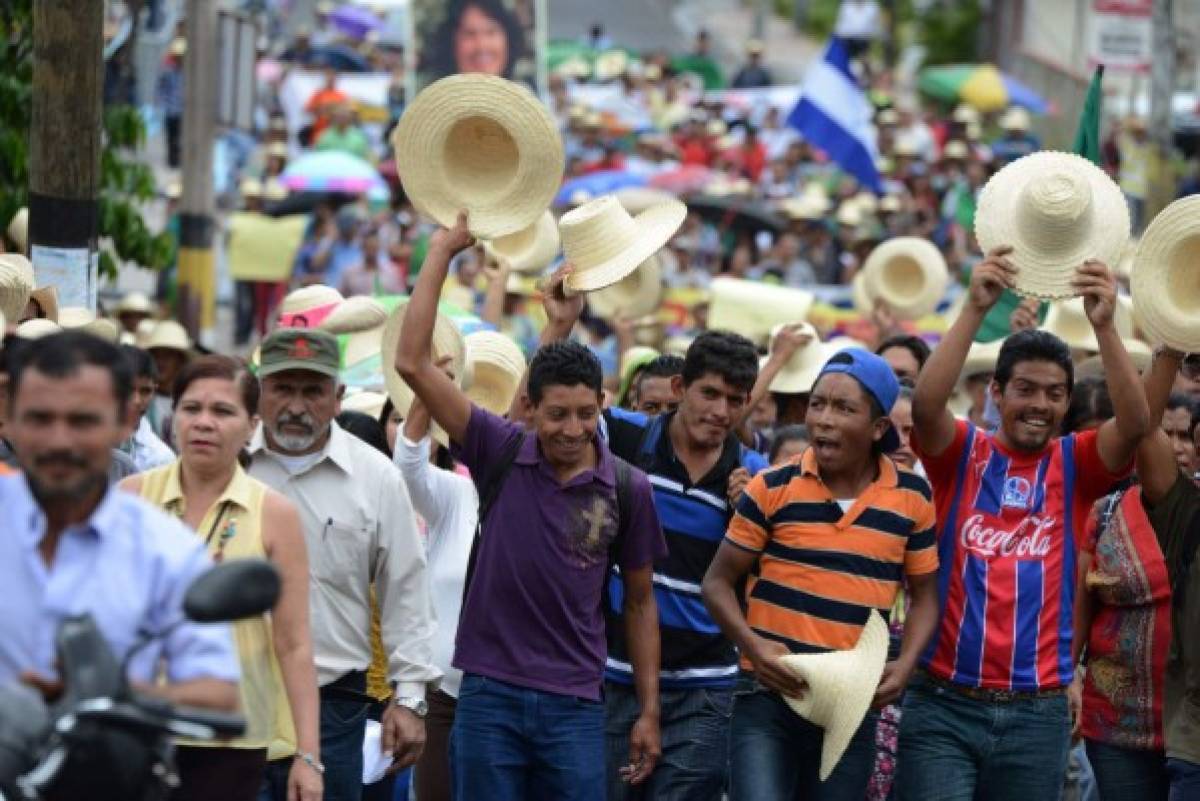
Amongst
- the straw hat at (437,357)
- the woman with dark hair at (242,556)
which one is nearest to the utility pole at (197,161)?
the straw hat at (437,357)

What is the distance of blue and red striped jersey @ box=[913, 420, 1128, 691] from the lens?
817 cm

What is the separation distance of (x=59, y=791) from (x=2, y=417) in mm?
3360

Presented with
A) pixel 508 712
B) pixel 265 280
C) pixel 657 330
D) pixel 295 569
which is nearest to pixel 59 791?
pixel 295 569

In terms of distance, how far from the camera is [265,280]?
76.5 feet

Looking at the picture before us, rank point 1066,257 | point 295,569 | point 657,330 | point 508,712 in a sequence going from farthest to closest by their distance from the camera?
1. point 657,330
2. point 1066,257
3. point 508,712
4. point 295,569

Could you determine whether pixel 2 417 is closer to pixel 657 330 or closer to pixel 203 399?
pixel 203 399

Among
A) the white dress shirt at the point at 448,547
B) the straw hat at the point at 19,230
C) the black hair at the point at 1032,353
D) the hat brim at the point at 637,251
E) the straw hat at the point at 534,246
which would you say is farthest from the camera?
the straw hat at the point at 534,246

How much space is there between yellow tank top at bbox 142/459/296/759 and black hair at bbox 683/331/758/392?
6.93 feet

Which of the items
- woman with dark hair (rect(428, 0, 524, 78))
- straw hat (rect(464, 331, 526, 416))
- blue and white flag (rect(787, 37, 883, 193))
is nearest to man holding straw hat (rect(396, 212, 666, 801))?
straw hat (rect(464, 331, 526, 416))

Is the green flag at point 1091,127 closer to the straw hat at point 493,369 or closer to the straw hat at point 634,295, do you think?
the straw hat at point 634,295

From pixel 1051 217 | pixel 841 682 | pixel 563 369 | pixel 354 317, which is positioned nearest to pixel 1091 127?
pixel 354 317

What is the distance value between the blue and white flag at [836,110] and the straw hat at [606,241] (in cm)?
1168

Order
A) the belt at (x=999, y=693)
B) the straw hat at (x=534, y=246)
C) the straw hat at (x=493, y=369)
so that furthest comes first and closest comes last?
the straw hat at (x=534, y=246) < the straw hat at (x=493, y=369) < the belt at (x=999, y=693)

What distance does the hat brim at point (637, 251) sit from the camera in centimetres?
905
